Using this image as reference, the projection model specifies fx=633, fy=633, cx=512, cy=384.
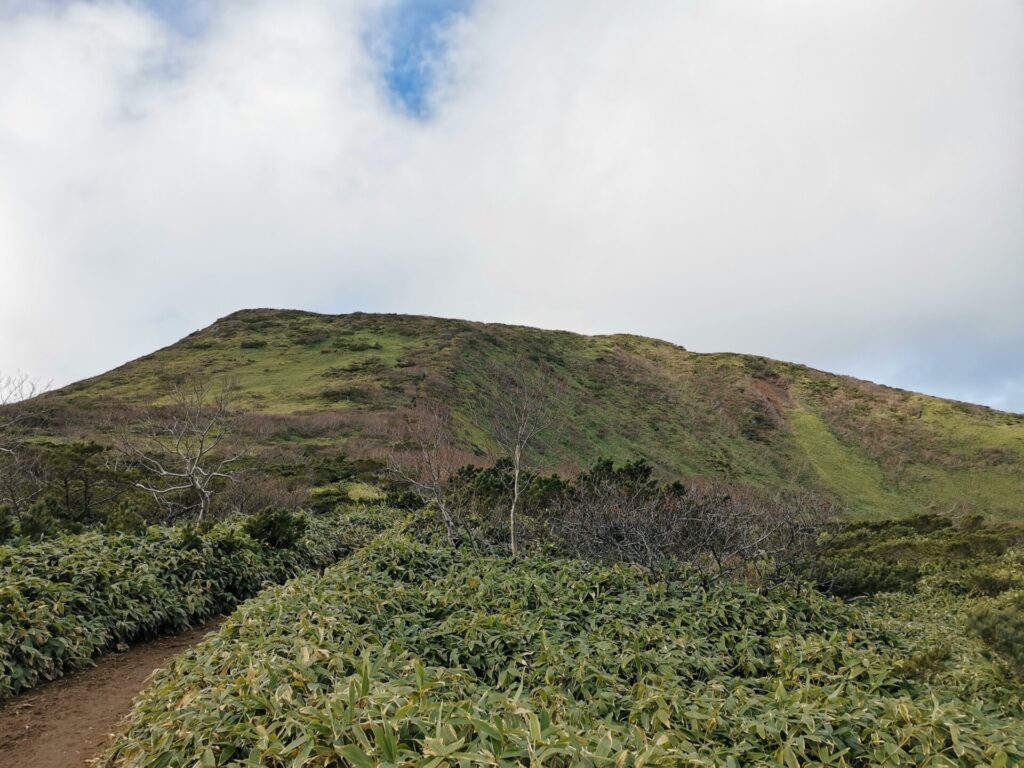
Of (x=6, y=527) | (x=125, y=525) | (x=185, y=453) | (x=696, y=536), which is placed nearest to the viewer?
(x=6, y=527)

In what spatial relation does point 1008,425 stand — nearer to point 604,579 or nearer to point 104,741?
Answer: point 604,579

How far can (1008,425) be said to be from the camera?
55.2 m

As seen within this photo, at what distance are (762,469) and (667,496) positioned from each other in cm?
3598

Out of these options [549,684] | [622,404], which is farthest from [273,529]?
[622,404]

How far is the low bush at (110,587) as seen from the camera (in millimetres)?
6703

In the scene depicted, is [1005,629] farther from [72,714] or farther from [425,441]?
[425,441]

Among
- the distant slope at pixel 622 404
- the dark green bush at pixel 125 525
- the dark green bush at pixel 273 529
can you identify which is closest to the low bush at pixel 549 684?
the dark green bush at pixel 273 529

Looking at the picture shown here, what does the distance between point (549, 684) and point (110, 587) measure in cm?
651

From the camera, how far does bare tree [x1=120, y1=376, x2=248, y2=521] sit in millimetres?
14477

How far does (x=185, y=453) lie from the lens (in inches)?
718

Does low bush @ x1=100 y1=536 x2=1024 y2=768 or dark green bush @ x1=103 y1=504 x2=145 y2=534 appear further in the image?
dark green bush @ x1=103 y1=504 x2=145 y2=534

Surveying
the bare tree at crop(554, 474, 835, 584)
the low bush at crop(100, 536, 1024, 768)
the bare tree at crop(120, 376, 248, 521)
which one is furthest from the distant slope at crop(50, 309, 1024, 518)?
the low bush at crop(100, 536, 1024, 768)

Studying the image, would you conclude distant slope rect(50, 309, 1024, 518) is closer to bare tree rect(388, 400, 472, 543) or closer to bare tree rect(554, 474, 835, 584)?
bare tree rect(388, 400, 472, 543)

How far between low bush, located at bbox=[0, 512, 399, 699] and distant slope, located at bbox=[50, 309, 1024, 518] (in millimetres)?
19374
